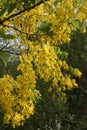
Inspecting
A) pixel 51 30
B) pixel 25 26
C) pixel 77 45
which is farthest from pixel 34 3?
pixel 77 45

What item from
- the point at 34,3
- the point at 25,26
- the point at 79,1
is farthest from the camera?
the point at 25,26

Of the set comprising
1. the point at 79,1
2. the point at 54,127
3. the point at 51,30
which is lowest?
the point at 51,30

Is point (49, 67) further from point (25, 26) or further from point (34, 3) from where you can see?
point (25, 26)

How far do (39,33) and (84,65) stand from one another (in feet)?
52.5

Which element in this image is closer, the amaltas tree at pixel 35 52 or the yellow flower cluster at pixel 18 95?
the amaltas tree at pixel 35 52

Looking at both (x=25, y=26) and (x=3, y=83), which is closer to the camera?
(x=3, y=83)

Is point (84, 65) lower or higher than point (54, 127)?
higher

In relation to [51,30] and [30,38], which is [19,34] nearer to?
[30,38]

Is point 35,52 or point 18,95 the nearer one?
point 35,52

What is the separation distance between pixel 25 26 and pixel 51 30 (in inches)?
25.7

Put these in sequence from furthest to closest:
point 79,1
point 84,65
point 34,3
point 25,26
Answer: point 84,65 < point 25,26 < point 79,1 < point 34,3

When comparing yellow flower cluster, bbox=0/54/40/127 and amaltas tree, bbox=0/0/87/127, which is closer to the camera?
amaltas tree, bbox=0/0/87/127

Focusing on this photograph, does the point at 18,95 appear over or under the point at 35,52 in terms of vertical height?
under

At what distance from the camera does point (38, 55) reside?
4.21 m
